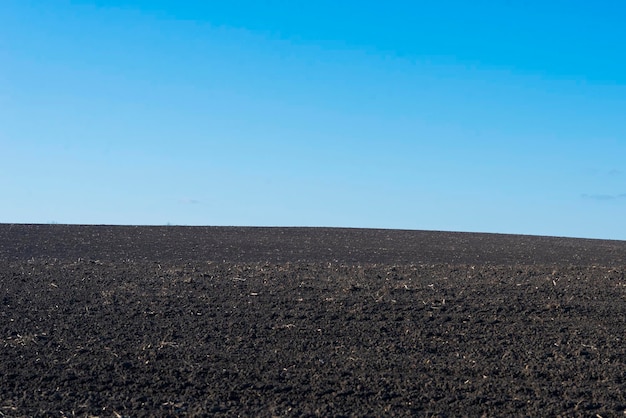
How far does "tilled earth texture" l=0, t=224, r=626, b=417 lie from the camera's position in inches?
319

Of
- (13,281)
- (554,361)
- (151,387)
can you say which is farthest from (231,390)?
(13,281)

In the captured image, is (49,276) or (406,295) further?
(49,276)

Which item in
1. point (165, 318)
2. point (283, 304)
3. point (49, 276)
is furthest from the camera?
point (49, 276)

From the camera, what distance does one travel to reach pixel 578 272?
1767cm

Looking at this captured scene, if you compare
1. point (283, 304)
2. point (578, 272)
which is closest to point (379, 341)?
point (283, 304)

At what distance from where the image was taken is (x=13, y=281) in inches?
642

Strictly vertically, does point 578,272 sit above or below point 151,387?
above

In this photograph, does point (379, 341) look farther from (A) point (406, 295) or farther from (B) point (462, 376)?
(A) point (406, 295)

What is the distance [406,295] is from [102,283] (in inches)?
242

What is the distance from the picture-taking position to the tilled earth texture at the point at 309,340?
8.10 metres

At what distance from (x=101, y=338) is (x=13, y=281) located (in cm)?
625

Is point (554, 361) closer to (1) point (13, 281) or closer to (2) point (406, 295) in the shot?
(2) point (406, 295)

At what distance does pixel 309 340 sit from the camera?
35.4 ft

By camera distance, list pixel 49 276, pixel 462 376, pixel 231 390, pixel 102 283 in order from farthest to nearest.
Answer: pixel 49 276 < pixel 102 283 < pixel 462 376 < pixel 231 390
